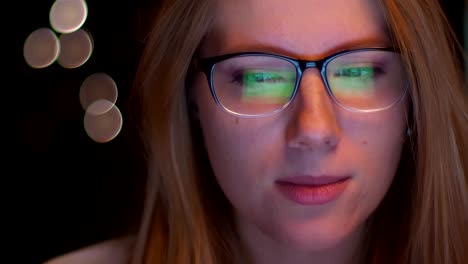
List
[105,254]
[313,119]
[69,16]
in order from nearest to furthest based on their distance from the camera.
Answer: [313,119] < [105,254] < [69,16]

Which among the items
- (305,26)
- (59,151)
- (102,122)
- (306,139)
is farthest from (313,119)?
(59,151)

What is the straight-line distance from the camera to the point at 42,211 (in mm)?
2096

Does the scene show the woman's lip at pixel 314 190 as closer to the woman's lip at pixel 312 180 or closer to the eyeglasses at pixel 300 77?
the woman's lip at pixel 312 180

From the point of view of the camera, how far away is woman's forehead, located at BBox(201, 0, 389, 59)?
885 millimetres

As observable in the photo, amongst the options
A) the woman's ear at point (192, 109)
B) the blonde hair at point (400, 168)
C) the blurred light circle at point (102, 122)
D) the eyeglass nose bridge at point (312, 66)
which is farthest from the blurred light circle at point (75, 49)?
the eyeglass nose bridge at point (312, 66)

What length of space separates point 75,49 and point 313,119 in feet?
4.47

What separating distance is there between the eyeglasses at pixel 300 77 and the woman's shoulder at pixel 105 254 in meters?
0.43

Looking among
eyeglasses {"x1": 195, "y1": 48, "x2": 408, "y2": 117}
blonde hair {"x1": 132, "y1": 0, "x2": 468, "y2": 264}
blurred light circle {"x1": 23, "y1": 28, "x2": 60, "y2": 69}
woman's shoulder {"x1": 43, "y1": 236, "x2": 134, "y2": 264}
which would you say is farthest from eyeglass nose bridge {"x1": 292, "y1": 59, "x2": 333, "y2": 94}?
blurred light circle {"x1": 23, "y1": 28, "x2": 60, "y2": 69}

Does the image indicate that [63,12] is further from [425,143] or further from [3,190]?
[425,143]

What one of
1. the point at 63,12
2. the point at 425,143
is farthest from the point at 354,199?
the point at 63,12

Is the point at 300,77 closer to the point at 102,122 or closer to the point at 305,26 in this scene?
the point at 305,26

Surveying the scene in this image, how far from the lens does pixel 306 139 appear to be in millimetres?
857

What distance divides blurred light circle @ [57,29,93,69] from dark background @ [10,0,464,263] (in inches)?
0.9

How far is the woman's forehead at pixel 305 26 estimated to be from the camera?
0.88 m
